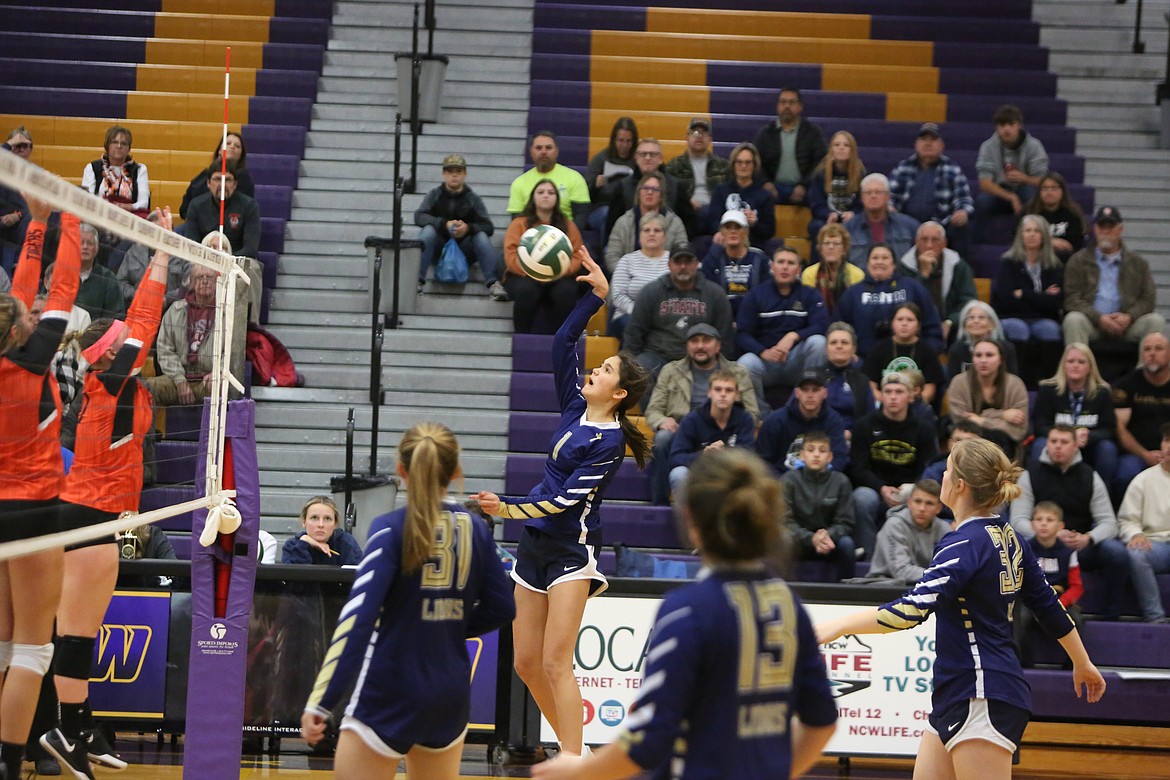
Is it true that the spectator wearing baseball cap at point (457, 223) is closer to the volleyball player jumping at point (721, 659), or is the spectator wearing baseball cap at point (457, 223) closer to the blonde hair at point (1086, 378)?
the blonde hair at point (1086, 378)

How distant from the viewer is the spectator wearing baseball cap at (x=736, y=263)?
35.0 feet

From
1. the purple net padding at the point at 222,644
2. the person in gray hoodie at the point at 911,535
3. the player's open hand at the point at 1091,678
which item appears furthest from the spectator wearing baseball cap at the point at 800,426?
the player's open hand at the point at 1091,678

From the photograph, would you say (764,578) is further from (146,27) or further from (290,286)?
(146,27)

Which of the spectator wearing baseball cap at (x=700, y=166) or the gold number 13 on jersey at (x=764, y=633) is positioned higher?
the spectator wearing baseball cap at (x=700, y=166)

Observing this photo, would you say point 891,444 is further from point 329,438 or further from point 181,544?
point 181,544

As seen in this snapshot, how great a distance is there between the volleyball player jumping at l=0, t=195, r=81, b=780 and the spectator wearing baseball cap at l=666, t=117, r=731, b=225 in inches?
287

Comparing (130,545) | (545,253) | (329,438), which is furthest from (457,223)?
(130,545)

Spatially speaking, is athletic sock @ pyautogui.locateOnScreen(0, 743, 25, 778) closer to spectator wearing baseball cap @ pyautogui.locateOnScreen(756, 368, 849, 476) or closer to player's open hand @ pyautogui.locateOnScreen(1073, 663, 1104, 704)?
player's open hand @ pyautogui.locateOnScreen(1073, 663, 1104, 704)

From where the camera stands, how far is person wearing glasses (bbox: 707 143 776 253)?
11.3 meters

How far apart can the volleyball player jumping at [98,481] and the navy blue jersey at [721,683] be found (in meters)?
3.31

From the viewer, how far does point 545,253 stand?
7559 millimetres

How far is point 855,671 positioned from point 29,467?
452 centimetres

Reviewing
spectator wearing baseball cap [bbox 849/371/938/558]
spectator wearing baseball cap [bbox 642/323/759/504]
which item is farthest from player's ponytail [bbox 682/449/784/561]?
spectator wearing baseball cap [bbox 642/323/759/504]

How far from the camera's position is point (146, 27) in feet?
45.3
